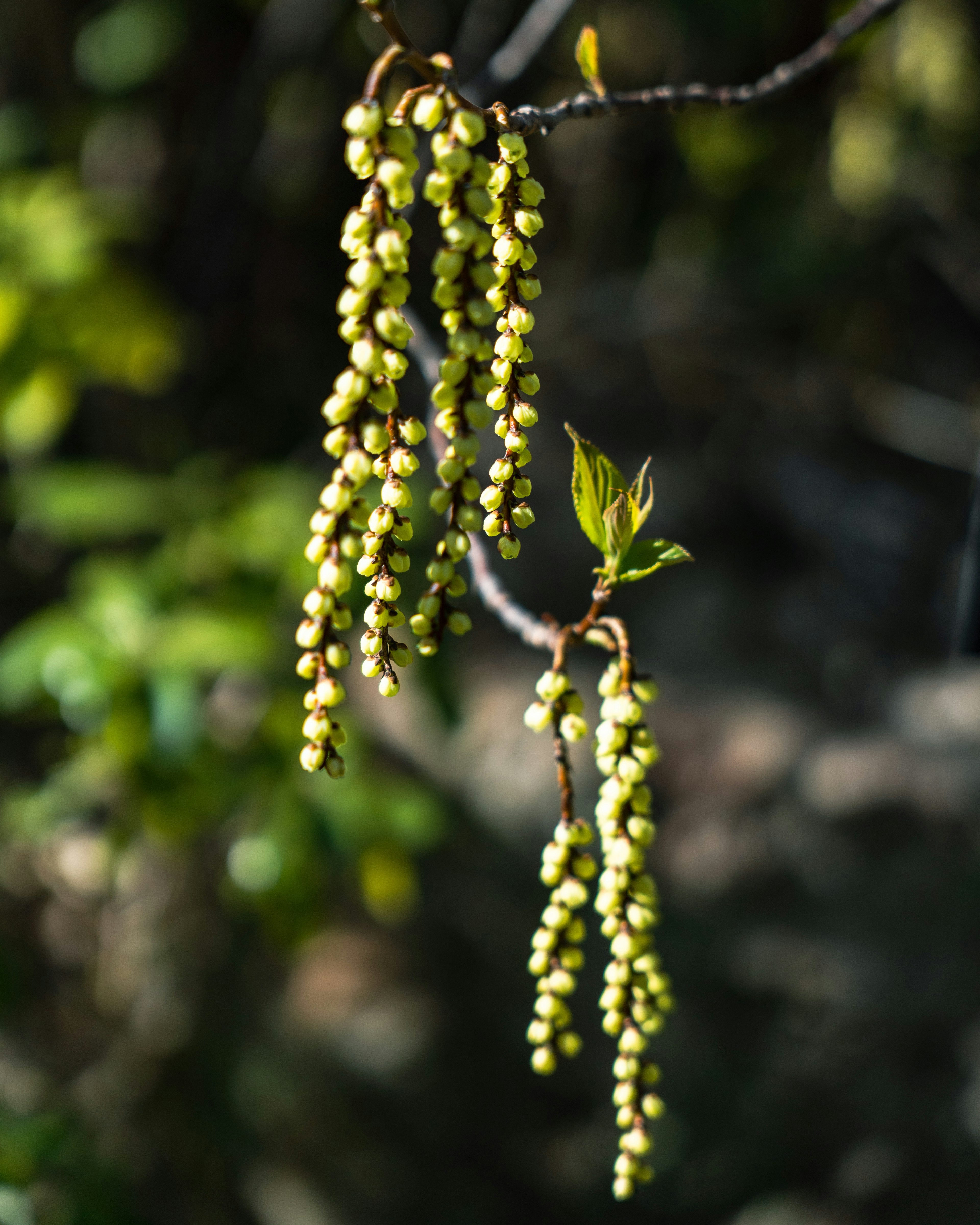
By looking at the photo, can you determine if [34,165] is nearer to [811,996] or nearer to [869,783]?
[869,783]

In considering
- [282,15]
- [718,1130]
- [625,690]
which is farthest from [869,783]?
[282,15]

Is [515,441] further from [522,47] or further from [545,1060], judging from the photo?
[522,47]

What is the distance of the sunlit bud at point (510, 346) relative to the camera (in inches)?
14.6

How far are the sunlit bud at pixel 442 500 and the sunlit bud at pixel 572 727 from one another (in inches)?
5.1

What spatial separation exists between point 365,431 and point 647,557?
169 millimetres

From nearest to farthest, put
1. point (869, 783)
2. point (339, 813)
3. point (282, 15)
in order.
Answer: point (339, 813) → point (869, 783) → point (282, 15)

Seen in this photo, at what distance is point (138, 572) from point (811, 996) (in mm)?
1156

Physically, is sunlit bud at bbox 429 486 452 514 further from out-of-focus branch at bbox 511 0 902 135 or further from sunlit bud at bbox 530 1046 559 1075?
sunlit bud at bbox 530 1046 559 1075

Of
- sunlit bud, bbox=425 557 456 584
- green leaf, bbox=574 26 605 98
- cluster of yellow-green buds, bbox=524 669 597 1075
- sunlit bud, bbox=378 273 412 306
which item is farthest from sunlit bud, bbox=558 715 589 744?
green leaf, bbox=574 26 605 98

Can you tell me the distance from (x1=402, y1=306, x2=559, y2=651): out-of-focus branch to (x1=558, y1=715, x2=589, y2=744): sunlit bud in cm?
4

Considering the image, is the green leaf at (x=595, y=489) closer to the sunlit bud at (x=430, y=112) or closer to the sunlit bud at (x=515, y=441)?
the sunlit bud at (x=515, y=441)

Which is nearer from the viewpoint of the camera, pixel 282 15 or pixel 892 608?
pixel 282 15

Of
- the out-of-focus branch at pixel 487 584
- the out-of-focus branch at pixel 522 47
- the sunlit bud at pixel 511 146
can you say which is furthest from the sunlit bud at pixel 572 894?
the out-of-focus branch at pixel 522 47

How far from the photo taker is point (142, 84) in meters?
1.89
